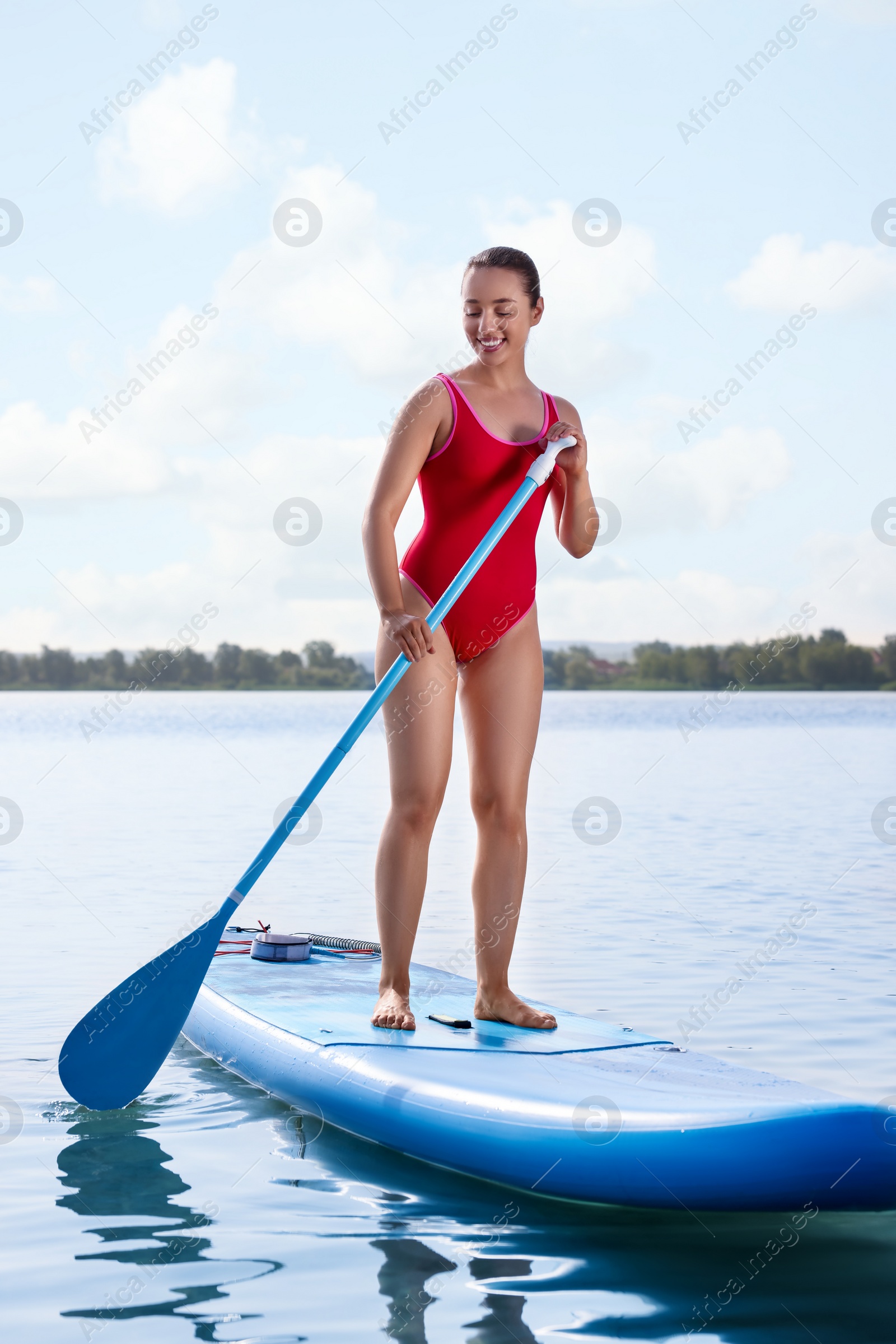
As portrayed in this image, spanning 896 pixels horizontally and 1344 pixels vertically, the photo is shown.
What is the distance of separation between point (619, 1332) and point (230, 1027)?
1739 mm

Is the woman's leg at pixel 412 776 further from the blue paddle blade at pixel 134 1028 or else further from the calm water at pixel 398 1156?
the calm water at pixel 398 1156

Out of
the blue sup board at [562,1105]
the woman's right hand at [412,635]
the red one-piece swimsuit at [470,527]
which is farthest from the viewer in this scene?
the red one-piece swimsuit at [470,527]

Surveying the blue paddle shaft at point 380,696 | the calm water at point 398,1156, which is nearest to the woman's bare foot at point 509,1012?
the calm water at point 398,1156

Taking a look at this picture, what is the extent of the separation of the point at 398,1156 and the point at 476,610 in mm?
1316

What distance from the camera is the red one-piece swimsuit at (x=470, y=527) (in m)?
3.32

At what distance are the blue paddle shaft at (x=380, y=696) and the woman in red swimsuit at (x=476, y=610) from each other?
1.8 inches

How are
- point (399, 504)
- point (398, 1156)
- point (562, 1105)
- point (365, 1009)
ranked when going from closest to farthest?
1. point (562, 1105)
2. point (398, 1156)
3. point (399, 504)
4. point (365, 1009)

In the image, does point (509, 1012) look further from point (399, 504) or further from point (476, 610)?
point (399, 504)

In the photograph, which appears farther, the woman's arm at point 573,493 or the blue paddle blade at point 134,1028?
the woman's arm at point 573,493

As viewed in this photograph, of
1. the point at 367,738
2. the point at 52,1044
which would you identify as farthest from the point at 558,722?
the point at 52,1044

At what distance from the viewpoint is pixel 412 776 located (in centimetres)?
326

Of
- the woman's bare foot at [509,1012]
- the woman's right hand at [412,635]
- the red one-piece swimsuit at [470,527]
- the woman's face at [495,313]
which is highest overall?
the woman's face at [495,313]

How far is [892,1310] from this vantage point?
2246mm

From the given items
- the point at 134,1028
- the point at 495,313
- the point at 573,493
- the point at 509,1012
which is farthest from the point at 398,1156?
the point at 495,313
